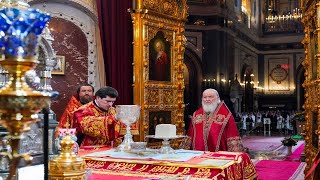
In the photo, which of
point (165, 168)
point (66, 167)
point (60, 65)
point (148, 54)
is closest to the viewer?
point (66, 167)

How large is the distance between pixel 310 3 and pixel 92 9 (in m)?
3.06

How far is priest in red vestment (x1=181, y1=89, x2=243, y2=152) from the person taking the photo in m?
4.84

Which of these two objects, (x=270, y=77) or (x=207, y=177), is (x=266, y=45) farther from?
(x=207, y=177)

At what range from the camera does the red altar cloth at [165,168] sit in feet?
9.01

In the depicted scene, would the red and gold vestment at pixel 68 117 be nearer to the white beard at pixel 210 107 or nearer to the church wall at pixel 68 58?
the church wall at pixel 68 58

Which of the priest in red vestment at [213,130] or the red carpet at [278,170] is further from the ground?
the priest in red vestment at [213,130]

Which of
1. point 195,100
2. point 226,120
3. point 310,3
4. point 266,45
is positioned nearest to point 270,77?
point 266,45

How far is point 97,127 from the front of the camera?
3.77 meters

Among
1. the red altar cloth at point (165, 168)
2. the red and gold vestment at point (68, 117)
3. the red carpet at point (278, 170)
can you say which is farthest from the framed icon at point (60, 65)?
the red carpet at point (278, 170)

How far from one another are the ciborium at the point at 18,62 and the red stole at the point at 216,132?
12.2 ft

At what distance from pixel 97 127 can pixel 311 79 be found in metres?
3.90

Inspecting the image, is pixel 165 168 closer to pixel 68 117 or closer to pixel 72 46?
pixel 68 117

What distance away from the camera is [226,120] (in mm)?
4863

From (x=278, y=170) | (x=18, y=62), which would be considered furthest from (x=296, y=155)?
(x=18, y=62)
